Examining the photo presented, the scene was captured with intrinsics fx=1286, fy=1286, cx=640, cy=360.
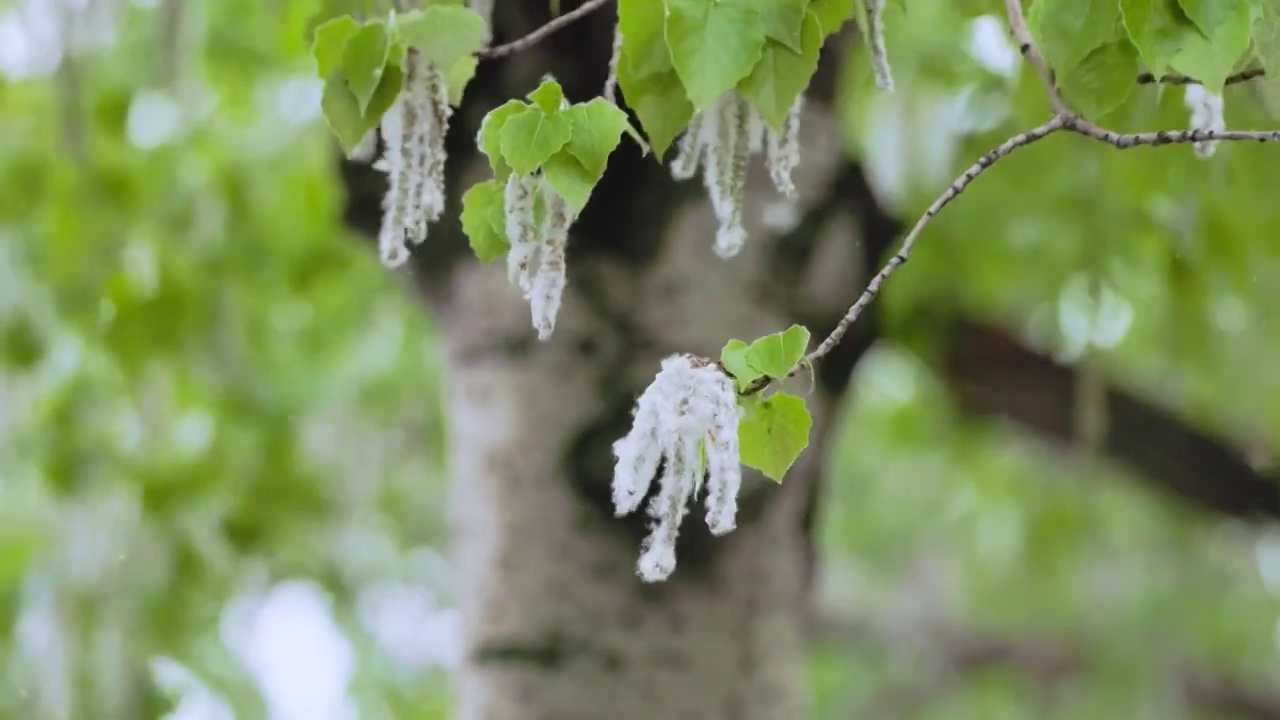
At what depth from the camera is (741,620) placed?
0.97m

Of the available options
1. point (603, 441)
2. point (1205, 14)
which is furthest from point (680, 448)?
point (603, 441)

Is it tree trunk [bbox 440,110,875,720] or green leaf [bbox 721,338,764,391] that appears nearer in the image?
green leaf [bbox 721,338,764,391]

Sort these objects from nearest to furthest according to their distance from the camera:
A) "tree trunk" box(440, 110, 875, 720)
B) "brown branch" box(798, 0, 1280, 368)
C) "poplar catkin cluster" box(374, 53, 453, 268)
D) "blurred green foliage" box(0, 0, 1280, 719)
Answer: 1. "brown branch" box(798, 0, 1280, 368)
2. "poplar catkin cluster" box(374, 53, 453, 268)
3. "tree trunk" box(440, 110, 875, 720)
4. "blurred green foliage" box(0, 0, 1280, 719)

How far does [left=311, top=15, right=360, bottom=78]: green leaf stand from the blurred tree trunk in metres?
0.41

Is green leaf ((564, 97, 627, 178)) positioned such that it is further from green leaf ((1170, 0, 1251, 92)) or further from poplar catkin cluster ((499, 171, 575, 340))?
green leaf ((1170, 0, 1251, 92))

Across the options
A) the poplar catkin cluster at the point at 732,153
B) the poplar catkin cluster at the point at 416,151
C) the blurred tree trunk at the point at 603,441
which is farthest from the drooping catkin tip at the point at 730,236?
the blurred tree trunk at the point at 603,441

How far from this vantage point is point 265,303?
66.8 inches

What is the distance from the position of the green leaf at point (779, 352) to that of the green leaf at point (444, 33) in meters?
0.17

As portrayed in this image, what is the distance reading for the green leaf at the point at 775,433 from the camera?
1.54ft

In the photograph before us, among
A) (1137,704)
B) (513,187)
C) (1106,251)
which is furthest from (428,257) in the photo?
(1137,704)

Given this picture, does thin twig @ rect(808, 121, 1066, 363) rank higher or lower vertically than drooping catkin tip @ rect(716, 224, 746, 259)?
lower

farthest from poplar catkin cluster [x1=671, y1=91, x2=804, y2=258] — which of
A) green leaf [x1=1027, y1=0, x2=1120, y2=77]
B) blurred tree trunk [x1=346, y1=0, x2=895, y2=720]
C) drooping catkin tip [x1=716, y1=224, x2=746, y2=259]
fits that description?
blurred tree trunk [x1=346, y1=0, x2=895, y2=720]

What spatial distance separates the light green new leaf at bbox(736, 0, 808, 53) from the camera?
472 mm

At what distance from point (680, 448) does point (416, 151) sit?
183 millimetres
